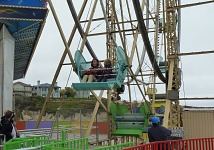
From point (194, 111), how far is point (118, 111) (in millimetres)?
3480

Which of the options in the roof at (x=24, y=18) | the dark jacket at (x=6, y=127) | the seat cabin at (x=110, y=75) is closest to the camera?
the dark jacket at (x=6, y=127)

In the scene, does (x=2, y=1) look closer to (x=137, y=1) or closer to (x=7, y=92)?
(x=7, y=92)

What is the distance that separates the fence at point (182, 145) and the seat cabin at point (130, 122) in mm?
6269

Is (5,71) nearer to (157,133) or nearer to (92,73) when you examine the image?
(92,73)

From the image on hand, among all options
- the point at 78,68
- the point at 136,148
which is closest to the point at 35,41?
the point at 78,68

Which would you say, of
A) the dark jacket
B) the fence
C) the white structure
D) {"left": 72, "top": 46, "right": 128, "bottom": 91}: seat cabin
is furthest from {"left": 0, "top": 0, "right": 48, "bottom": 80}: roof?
the fence

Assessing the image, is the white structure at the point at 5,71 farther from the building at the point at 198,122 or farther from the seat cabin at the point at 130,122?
the building at the point at 198,122

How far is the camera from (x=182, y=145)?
675 cm

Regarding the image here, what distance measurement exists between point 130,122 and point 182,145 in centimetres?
741

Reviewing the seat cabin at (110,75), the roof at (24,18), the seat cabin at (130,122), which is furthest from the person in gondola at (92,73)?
the seat cabin at (130,122)

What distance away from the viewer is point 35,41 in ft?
42.4

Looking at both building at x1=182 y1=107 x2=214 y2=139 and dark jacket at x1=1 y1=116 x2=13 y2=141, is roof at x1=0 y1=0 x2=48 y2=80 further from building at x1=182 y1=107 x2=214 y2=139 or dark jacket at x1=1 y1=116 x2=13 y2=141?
building at x1=182 y1=107 x2=214 y2=139

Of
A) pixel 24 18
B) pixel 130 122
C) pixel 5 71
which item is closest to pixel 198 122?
pixel 130 122

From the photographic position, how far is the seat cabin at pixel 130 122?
13.8 m
